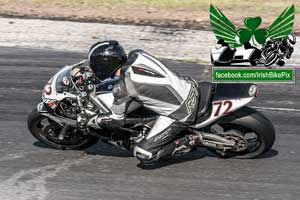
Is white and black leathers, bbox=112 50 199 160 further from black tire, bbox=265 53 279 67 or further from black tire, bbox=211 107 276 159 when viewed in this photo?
black tire, bbox=265 53 279 67

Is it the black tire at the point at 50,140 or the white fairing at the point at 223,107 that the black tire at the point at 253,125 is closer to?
the white fairing at the point at 223,107

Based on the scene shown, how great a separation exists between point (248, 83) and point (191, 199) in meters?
1.88

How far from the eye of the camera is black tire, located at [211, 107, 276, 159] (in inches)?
354

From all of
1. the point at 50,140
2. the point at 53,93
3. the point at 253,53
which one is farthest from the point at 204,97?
the point at 50,140

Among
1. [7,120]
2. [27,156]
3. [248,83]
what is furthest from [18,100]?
[248,83]

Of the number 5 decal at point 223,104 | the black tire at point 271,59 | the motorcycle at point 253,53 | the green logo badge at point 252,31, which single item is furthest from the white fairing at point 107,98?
the black tire at point 271,59

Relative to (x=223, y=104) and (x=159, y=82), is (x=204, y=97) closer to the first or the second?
(x=223, y=104)

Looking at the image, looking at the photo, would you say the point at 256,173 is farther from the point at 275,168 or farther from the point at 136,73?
the point at 136,73

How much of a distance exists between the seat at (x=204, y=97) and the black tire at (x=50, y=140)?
167cm

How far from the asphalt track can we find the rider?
340mm

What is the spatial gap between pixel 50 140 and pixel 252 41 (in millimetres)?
3155

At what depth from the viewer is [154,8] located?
2097 centimetres

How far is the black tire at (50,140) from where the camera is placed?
389 inches

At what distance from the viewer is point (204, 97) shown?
9227 millimetres
